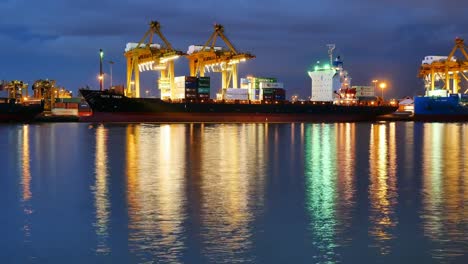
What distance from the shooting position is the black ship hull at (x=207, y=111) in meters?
76.1

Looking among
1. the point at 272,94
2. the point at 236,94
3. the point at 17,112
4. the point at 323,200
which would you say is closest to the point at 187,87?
Result: the point at 236,94

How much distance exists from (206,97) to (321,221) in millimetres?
70286

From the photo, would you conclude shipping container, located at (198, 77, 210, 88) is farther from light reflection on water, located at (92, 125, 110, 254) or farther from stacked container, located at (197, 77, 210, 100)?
light reflection on water, located at (92, 125, 110, 254)

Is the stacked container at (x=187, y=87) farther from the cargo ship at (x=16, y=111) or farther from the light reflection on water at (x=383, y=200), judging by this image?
the light reflection on water at (x=383, y=200)

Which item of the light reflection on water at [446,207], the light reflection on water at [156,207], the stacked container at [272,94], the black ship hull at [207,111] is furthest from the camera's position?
the stacked container at [272,94]

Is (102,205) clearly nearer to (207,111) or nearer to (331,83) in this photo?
(207,111)

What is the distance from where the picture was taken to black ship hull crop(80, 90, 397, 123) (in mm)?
76125

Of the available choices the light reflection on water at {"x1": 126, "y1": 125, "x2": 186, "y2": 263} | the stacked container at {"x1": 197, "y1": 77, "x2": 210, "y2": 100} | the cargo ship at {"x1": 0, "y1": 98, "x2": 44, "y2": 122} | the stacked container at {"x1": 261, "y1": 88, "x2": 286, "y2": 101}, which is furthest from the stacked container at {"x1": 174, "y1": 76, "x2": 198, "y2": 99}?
the light reflection on water at {"x1": 126, "y1": 125, "x2": 186, "y2": 263}

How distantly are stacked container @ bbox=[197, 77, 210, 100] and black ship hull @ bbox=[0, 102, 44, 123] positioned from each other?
22.6 m

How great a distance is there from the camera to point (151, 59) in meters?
78.1

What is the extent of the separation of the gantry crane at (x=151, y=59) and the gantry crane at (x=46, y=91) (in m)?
22.1

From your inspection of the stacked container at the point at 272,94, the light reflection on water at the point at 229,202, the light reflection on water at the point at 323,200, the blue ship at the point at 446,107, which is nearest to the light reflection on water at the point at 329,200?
the light reflection on water at the point at 323,200

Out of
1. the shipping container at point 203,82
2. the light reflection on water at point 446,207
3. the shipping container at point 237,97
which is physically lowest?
the light reflection on water at point 446,207

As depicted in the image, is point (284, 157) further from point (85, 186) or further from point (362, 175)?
point (85, 186)
